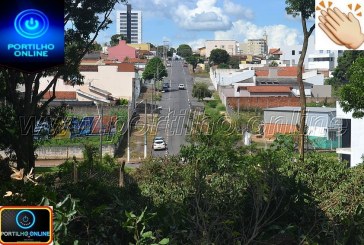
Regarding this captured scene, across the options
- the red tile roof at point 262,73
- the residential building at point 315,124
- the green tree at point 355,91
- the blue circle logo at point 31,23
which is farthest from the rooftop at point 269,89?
the blue circle logo at point 31,23

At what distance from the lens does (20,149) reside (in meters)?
10.6

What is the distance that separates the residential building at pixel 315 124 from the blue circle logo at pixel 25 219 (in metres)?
20.9

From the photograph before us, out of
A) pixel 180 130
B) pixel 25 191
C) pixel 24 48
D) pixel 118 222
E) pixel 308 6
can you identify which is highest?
pixel 308 6

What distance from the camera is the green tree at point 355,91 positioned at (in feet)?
34.4

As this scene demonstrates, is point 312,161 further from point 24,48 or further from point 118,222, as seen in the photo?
point 24,48

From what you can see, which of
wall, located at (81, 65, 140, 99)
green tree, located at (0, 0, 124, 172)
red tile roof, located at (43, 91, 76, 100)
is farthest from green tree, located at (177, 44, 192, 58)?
green tree, located at (0, 0, 124, 172)

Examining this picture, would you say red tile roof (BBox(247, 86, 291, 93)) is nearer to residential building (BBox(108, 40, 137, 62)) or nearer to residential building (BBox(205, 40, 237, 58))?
residential building (BBox(108, 40, 137, 62))

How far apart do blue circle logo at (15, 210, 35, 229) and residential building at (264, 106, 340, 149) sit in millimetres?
20883

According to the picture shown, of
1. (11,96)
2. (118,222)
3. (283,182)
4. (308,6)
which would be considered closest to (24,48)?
(118,222)

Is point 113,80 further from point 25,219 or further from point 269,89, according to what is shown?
point 25,219

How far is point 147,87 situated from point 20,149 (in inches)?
1563

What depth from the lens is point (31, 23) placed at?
2762 mm

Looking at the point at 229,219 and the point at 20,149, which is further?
the point at 20,149

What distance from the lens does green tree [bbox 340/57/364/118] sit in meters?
10.5
